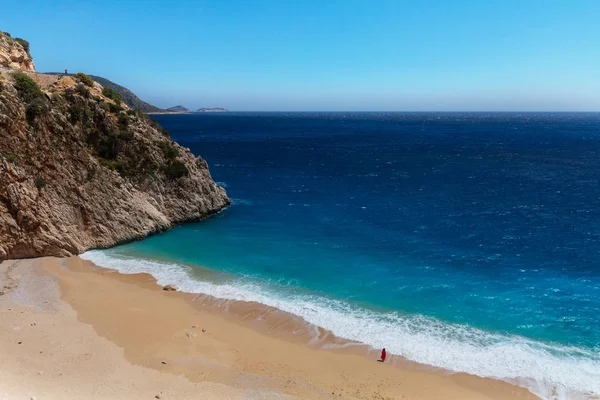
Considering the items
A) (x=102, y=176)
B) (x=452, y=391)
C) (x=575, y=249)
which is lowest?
(x=452, y=391)

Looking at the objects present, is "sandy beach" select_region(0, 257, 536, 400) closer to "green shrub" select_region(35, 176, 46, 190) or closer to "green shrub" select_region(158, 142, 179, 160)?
"green shrub" select_region(35, 176, 46, 190)

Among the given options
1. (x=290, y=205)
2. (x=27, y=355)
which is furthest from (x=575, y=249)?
(x=27, y=355)

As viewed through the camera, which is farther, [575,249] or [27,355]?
[575,249]

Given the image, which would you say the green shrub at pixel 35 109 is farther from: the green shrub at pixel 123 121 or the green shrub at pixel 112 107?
the green shrub at pixel 123 121

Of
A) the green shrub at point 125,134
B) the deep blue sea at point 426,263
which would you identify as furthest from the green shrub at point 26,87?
the deep blue sea at point 426,263

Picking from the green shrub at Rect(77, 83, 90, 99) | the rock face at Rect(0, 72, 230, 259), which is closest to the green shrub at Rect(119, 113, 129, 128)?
the rock face at Rect(0, 72, 230, 259)

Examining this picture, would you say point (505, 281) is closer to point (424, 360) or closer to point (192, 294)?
point (424, 360)

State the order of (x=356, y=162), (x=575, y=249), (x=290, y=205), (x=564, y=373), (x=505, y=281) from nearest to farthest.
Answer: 1. (x=564, y=373)
2. (x=505, y=281)
3. (x=575, y=249)
4. (x=290, y=205)
5. (x=356, y=162)
